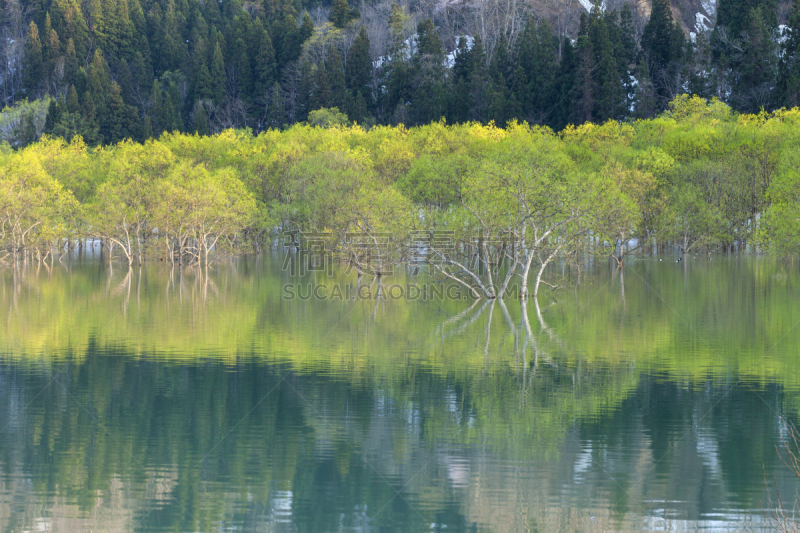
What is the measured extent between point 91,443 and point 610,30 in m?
115

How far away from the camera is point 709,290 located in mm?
51719

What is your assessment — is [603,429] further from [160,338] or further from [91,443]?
[160,338]

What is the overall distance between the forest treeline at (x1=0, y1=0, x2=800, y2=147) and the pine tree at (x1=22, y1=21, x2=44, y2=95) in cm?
36

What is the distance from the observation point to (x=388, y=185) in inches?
3346

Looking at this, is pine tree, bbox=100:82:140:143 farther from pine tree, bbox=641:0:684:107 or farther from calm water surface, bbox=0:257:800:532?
calm water surface, bbox=0:257:800:532

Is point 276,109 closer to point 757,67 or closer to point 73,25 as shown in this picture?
point 73,25

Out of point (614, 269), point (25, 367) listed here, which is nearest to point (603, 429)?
point (25, 367)

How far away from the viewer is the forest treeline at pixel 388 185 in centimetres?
6906

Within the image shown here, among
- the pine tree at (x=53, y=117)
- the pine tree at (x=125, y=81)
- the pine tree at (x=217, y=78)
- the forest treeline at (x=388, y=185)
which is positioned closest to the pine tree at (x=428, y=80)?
the forest treeline at (x=388, y=185)

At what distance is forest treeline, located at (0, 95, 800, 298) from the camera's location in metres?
69.1

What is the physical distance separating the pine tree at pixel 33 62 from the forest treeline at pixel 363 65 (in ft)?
1.19

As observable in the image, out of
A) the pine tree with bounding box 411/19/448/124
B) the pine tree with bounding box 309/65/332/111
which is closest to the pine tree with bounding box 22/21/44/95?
the pine tree with bounding box 309/65/332/111

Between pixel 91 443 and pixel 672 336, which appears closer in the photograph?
pixel 91 443

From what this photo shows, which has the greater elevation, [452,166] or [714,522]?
[452,166]
